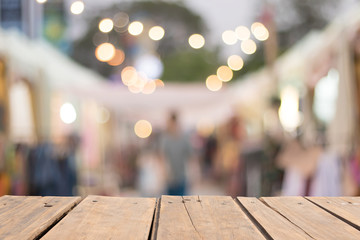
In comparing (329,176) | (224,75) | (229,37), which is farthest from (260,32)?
(224,75)

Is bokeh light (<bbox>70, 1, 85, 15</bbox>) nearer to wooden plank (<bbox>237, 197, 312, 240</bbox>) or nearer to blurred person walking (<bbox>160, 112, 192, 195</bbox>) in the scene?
blurred person walking (<bbox>160, 112, 192, 195</bbox>)

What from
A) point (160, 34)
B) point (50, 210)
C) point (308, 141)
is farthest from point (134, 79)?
point (50, 210)

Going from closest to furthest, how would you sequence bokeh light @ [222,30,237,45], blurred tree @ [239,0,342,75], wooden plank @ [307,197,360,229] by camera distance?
wooden plank @ [307,197,360,229]
bokeh light @ [222,30,237,45]
blurred tree @ [239,0,342,75]

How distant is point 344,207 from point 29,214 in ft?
3.09

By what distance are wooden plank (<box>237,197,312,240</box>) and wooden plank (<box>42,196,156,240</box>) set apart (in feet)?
0.96

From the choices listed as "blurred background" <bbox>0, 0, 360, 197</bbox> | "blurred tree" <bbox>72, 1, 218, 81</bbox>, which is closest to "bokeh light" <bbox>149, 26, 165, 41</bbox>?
"blurred background" <bbox>0, 0, 360, 197</bbox>

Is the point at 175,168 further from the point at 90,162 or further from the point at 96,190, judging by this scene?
the point at 90,162

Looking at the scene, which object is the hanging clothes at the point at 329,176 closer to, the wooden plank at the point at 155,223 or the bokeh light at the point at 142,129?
the wooden plank at the point at 155,223

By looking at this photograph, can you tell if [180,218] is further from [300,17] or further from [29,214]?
[300,17]

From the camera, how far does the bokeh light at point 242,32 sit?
23.4 feet

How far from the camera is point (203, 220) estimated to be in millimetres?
1403

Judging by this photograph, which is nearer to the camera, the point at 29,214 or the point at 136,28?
the point at 29,214

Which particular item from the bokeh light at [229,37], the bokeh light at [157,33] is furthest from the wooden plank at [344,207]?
the bokeh light at [157,33]

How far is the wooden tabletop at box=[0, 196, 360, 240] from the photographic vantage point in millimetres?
1255
